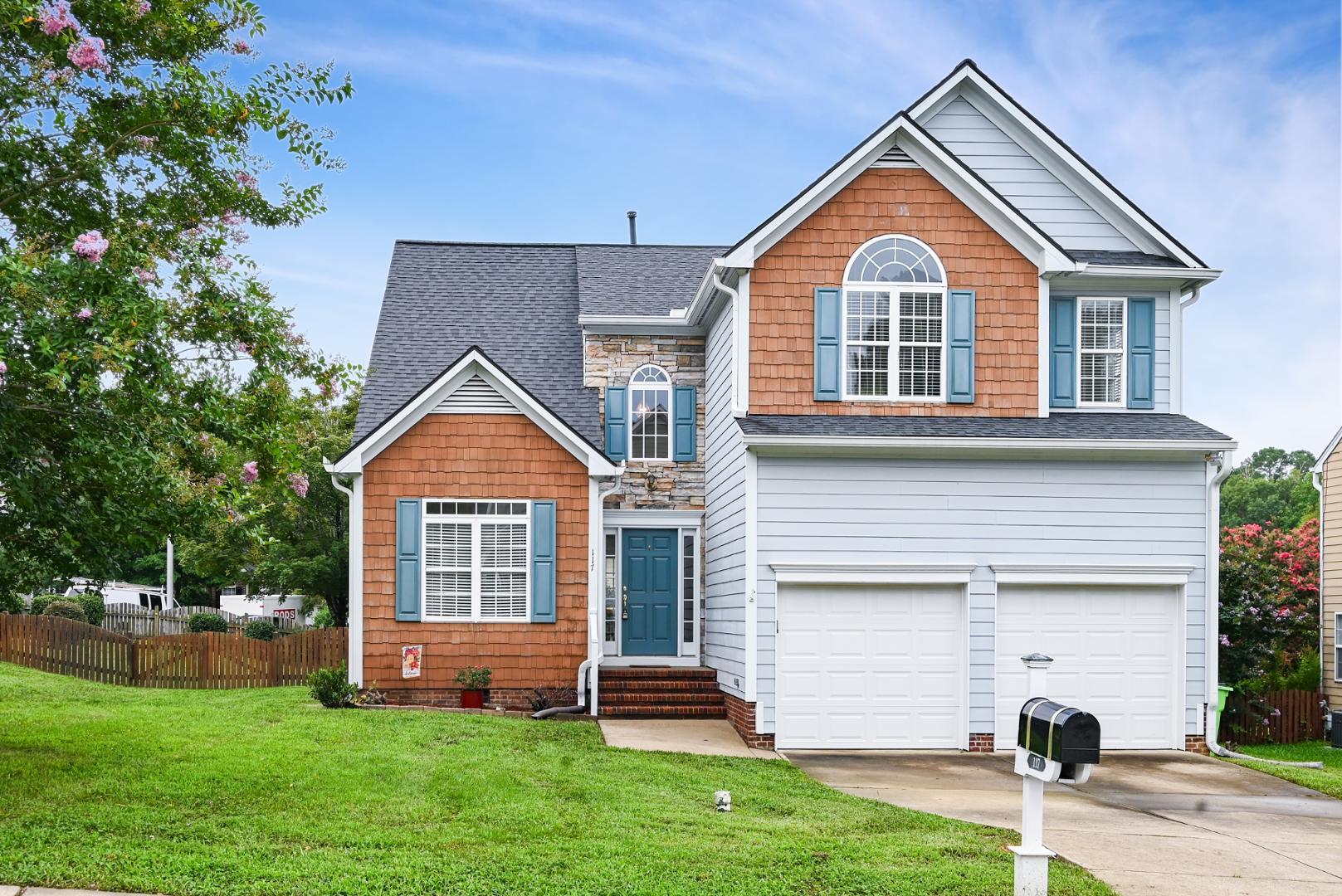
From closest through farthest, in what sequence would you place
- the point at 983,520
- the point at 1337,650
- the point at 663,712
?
the point at 983,520 → the point at 663,712 → the point at 1337,650

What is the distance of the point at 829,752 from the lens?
13.9m

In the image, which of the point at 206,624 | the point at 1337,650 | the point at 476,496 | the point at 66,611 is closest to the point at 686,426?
the point at 476,496

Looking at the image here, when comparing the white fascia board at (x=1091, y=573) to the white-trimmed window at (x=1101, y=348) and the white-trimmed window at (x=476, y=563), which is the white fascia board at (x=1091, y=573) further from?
the white-trimmed window at (x=476, y=563)

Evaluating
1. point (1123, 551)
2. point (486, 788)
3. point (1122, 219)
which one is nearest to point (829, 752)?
point (1123, 551)

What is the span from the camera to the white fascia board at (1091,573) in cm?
1431

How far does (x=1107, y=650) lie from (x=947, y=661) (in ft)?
6.61

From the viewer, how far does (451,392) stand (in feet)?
53.7

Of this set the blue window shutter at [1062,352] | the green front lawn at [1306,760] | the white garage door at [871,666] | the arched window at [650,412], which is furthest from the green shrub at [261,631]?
the green front lawn at [1306,760]

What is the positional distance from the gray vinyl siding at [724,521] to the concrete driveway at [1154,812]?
2.12m

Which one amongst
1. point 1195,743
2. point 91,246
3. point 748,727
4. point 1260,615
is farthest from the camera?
point 1260,615

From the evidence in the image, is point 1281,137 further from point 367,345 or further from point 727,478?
point 367,345

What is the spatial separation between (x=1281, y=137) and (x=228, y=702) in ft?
58.9

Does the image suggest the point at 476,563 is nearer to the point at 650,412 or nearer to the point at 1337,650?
the point at 650,412

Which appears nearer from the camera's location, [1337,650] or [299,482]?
[299,482]
